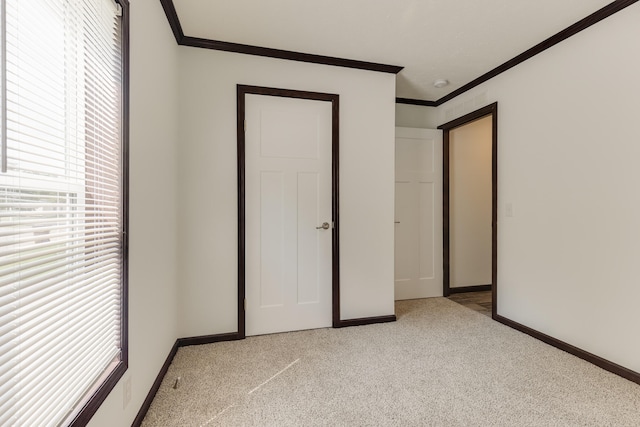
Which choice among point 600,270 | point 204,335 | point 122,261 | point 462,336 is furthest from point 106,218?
point 600,270

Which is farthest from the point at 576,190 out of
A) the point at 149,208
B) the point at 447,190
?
the point at 149,208

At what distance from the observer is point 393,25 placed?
7.55 feet

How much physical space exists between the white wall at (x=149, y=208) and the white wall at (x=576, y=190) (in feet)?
9.60

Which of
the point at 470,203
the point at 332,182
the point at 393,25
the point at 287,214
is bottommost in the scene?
the point at 287,214

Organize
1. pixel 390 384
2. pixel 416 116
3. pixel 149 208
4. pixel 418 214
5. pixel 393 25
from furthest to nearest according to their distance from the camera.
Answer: pixel 416 116
pixel 418 214
pixel 393 25
pixel 390 384
pixel 149 208

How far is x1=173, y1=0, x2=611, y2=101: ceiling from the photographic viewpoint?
2076mm

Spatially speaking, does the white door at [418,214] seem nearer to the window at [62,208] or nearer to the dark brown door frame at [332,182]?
the dark brown door frame at [332,182]

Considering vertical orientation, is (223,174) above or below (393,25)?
below

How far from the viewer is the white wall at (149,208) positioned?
59.9 inches

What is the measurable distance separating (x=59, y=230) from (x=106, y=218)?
334 mm

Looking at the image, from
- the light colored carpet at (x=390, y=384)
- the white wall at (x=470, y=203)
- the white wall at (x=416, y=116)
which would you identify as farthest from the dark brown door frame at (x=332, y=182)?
the white wall at (x=470, y=203)

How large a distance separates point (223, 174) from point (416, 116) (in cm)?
256

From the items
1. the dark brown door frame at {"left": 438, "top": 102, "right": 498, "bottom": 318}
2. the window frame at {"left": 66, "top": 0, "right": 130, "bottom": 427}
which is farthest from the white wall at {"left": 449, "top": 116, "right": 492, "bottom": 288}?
the window frame at {"left": 66, "top": 0, "right": 130, "bottom": 427}

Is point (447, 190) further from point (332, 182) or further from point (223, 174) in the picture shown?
point (223, 174)
